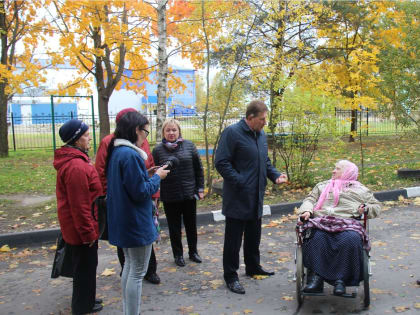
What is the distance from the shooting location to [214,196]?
800 centimetres

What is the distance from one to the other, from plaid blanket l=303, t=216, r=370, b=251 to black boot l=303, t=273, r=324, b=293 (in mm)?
432

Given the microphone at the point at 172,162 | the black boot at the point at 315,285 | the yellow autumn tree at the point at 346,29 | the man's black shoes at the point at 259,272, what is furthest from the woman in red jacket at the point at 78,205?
the yellow autumn tree at the point at 346,29

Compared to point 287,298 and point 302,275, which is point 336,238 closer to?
point 302,275

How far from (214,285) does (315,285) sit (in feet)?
3.85

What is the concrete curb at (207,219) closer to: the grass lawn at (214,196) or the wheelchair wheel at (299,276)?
the grass lawn at (214,196)

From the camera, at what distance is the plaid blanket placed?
3.61m

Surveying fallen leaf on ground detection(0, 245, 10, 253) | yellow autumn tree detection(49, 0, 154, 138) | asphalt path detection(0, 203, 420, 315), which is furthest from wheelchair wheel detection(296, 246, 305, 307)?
yellow autumn tree detection(49, 0, 154, 138)

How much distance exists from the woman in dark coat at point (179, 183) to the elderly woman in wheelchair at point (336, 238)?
57.0 inches

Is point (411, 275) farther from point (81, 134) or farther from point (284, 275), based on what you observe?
point (81, 134)

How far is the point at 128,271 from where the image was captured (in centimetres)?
314

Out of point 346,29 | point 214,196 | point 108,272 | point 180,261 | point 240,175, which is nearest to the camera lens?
point 240,175

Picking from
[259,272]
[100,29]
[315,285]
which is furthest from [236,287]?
[100,29]

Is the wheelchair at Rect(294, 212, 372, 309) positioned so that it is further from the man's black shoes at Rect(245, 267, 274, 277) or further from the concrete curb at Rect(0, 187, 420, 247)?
the concrete curb at Rect(0, 187, 420, 247)

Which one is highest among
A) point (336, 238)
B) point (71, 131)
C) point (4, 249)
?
point (71, 131)
